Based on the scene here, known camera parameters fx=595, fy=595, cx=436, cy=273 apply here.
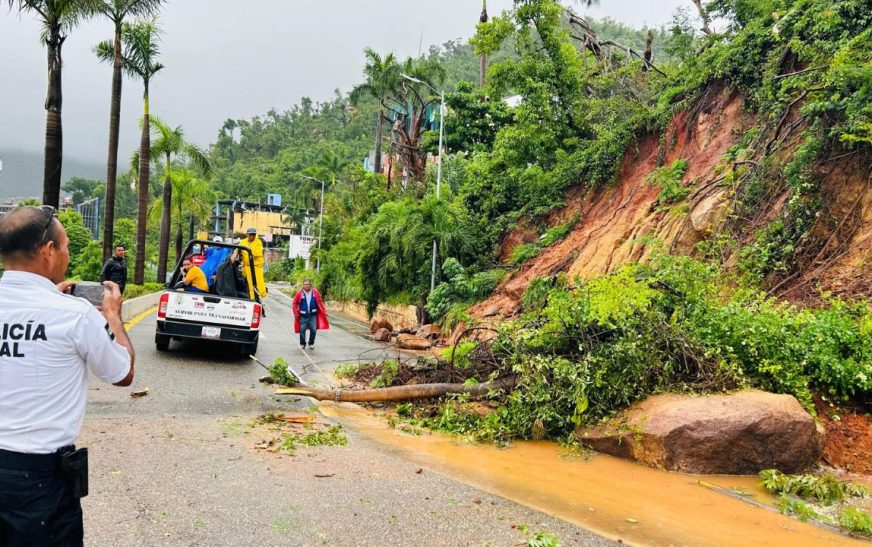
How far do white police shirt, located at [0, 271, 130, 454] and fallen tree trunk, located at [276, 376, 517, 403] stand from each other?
627 cm

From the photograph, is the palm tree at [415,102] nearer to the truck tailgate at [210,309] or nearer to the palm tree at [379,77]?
the palm tree at [379,77]

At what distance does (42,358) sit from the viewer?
2.40m

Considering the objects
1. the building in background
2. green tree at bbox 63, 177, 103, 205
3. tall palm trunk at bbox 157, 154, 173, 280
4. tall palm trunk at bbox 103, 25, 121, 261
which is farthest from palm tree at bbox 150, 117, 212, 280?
green tree at bbox 63, 177, 103, 205

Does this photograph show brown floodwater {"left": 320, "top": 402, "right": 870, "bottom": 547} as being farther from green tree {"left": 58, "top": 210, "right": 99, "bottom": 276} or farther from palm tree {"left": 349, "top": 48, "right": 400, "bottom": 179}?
green tree {"left": 58, "top": 210, "right": 99, "bottom": 276}

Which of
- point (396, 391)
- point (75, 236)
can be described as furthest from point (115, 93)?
point (75, 236)

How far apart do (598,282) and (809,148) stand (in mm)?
6126

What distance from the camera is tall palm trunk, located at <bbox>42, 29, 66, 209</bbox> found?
45.4ft

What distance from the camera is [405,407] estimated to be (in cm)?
873

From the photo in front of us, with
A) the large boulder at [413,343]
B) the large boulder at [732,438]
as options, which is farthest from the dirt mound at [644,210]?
the large boulder at [732,438]

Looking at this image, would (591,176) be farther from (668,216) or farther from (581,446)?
(581,446)

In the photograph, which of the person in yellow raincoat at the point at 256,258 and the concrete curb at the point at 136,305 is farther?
the concrete curb at the point at 136,305

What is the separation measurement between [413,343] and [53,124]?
10.2 meters

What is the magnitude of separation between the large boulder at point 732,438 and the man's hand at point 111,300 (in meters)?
6.05

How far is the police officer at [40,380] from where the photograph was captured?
231cm
